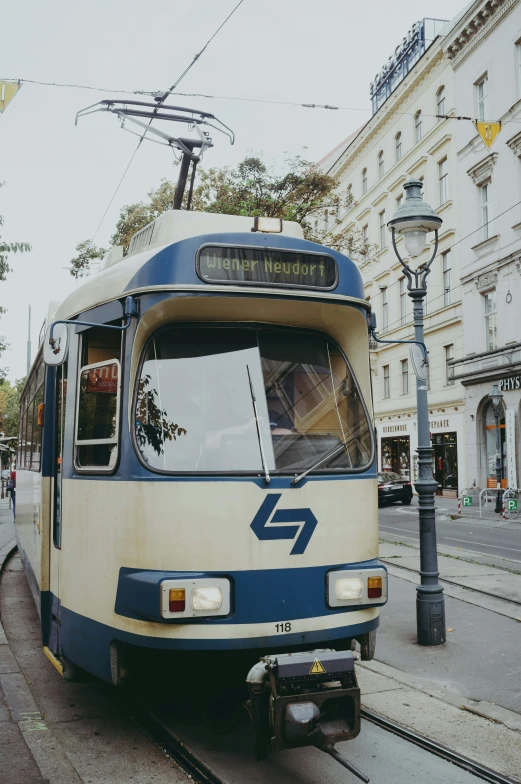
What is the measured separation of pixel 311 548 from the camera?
4.56 metres

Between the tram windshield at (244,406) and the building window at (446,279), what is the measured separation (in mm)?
30107

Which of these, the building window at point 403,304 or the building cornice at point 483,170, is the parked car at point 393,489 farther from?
the building cornice at point 483,170

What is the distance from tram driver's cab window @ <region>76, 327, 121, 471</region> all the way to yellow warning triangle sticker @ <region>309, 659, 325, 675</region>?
5.40 ft

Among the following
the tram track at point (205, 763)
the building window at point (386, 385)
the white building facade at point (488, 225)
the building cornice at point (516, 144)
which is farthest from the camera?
the building window at point (386, 385)

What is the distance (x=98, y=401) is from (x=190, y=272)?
1.04 m

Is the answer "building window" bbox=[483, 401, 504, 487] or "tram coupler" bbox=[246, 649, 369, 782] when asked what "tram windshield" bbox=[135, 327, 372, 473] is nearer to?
"tram coupler" bbox=[246, 649, 369, 782]

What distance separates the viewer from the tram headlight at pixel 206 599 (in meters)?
4.27

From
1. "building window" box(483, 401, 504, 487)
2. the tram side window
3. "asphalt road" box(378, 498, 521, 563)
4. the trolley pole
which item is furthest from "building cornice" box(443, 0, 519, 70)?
the tram side window

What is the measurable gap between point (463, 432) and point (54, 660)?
95.0 feet

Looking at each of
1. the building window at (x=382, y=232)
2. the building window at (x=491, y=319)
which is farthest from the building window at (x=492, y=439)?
the building window at (x=382, y=232)

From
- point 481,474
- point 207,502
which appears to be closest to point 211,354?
point 207,502

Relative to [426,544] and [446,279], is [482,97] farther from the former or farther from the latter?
[426,544]

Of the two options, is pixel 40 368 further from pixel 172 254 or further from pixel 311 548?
pixel 311 548

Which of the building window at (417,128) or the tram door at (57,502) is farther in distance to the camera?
the building window at (417,128)
